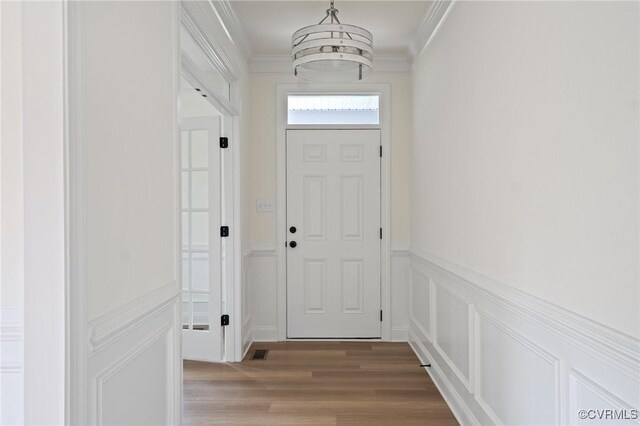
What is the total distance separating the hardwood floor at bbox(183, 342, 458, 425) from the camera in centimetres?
282

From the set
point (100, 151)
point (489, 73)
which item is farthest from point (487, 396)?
point (100, 151)

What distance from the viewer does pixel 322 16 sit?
3.44 metres

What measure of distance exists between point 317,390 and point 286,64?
112 inches

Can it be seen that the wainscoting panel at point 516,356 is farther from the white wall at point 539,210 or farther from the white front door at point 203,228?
the white front door at point 203,228

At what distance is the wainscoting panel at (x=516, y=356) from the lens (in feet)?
4.52

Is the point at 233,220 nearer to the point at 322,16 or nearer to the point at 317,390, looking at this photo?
the point at 317,390

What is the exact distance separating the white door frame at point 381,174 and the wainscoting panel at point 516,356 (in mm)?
875

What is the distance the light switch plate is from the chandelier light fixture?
1890 millimetres

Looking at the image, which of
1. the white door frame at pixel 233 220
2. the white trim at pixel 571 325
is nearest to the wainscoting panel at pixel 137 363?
the white trim at pixel 571 325

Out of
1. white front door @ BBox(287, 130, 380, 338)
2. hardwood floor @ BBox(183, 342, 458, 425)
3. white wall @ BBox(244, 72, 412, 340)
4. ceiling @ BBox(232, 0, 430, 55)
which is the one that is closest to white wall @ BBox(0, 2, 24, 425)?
hardwood floor @ BBox(183, 342, 458, 425)

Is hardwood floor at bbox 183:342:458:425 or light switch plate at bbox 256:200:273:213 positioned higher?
light switch plate at bbox 256:200:273:213

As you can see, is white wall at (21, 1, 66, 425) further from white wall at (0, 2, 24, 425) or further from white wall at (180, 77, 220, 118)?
white wall at (180, 77, 220, 118)

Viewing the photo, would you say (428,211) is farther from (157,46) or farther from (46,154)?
(46,154)

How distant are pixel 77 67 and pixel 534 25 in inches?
64.0
